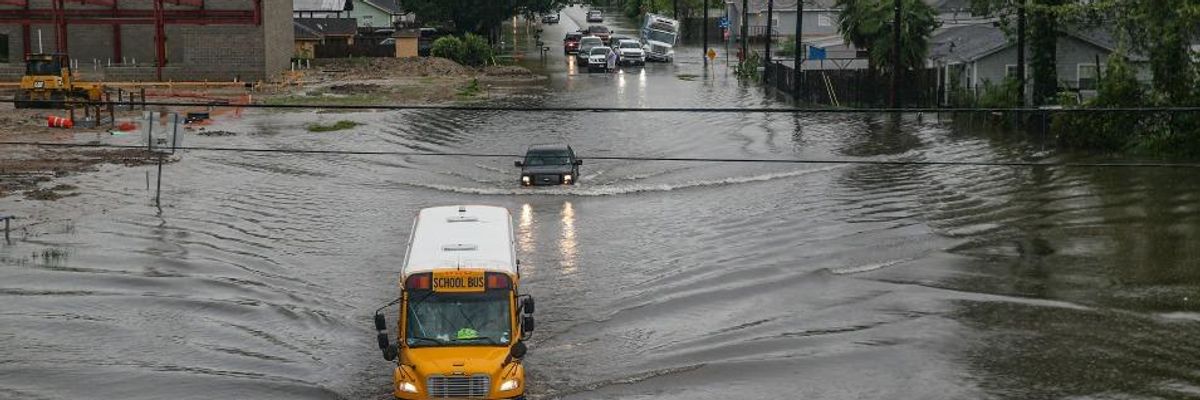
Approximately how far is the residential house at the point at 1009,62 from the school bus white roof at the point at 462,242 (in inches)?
1513

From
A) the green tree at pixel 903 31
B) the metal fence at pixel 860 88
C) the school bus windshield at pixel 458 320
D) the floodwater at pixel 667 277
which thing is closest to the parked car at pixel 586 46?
the metal fence at pixel 860 88

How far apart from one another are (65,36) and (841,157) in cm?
4877

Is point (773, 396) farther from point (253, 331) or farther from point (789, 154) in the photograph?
point (789, 154)

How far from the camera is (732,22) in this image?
5231 inches

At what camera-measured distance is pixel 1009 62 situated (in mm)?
65875

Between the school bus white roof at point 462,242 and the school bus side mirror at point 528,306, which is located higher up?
the school bus white roof at point 462,242

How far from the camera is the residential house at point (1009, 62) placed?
63406 mm

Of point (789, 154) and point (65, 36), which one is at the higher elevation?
point (65, 36)

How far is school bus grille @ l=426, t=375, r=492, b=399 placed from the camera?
2164 centimetres

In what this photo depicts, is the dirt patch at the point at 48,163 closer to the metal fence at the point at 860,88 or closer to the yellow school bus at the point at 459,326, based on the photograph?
the yellow school bus at the point at 459,326

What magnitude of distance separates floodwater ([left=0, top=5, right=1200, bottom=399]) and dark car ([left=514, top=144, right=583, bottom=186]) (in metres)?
0.75

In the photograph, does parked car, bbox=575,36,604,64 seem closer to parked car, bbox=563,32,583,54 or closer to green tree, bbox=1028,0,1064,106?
parked car, bbox=563,32,583,54

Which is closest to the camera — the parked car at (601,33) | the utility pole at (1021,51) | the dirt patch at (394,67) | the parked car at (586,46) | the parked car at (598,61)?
the utility pole at (1021,51)

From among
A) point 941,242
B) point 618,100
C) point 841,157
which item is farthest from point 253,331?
point 618,100
